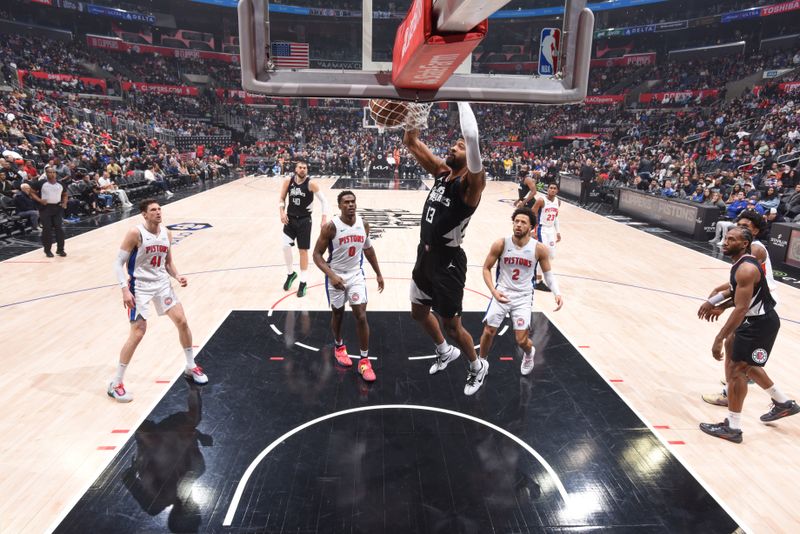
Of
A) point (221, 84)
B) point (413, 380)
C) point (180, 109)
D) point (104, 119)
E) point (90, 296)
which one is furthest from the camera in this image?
point (221, 84)

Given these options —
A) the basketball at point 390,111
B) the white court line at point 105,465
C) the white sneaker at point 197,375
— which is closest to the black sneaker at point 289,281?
the white court line at point 105,465

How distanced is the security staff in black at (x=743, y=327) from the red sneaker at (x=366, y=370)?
10.2 ft

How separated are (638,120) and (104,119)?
29.1 metres

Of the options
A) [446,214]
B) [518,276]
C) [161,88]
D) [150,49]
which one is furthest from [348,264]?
[150,49]

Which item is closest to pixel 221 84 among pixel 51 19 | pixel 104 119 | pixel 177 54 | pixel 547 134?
pixel 177 54

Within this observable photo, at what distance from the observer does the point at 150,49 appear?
126ft

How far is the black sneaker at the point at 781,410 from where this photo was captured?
4.55 m

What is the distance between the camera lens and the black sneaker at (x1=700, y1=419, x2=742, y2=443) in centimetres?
436

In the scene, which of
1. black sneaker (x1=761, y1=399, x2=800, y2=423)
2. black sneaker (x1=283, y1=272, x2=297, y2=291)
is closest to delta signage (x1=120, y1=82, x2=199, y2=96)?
black sneaker (x1=283, y1=272, x2=297, y2=291)

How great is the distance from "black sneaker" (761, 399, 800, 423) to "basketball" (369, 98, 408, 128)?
13.8ft

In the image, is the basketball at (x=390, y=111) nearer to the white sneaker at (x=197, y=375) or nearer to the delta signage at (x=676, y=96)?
the white sneaker at (x=197, y=375)

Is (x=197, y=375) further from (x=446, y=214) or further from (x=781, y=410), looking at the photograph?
(x=781, y=410)

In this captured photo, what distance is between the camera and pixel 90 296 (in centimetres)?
772

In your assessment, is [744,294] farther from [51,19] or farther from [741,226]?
[51,19]
